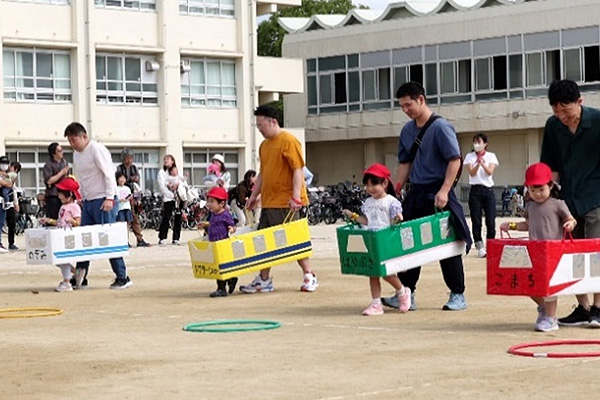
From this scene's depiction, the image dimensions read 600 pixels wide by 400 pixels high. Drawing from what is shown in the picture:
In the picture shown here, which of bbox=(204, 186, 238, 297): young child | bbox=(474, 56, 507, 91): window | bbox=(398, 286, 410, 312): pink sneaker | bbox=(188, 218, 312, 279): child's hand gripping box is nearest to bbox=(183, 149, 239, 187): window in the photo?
bbox=(474, 56, 507, 91): window

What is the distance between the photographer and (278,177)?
17344 mm

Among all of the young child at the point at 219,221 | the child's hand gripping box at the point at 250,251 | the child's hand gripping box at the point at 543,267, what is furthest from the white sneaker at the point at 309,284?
the child's hand gripping box at the point at 543,267

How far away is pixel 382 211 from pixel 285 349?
3313mm

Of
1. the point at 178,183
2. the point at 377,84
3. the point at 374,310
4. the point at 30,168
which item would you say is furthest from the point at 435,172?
the point at 377,84

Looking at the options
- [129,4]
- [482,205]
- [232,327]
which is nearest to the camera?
[232,327]

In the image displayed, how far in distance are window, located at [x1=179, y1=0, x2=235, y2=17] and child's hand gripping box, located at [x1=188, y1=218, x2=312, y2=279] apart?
1562 inches

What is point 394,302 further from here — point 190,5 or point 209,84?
point 209,84

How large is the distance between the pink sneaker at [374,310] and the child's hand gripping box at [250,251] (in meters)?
2.86

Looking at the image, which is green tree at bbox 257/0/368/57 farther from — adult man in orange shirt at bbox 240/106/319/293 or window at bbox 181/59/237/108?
adult man in orange shirt at bbox 240/106/319/293

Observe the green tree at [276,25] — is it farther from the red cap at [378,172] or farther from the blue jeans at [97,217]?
the red cap at [378,172]

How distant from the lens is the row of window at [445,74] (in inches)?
2537

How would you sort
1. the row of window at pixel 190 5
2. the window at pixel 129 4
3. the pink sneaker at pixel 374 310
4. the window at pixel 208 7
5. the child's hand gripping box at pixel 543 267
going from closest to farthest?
the child's hand gripping box at pixel 543 267, the pink sneaker at pixel 374 310, the window at pixel 129 4, the row of window at pixel 190 5, the window at pixel 208 7

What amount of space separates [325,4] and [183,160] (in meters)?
45.5

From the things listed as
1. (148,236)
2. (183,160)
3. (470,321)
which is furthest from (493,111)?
(470,321)
